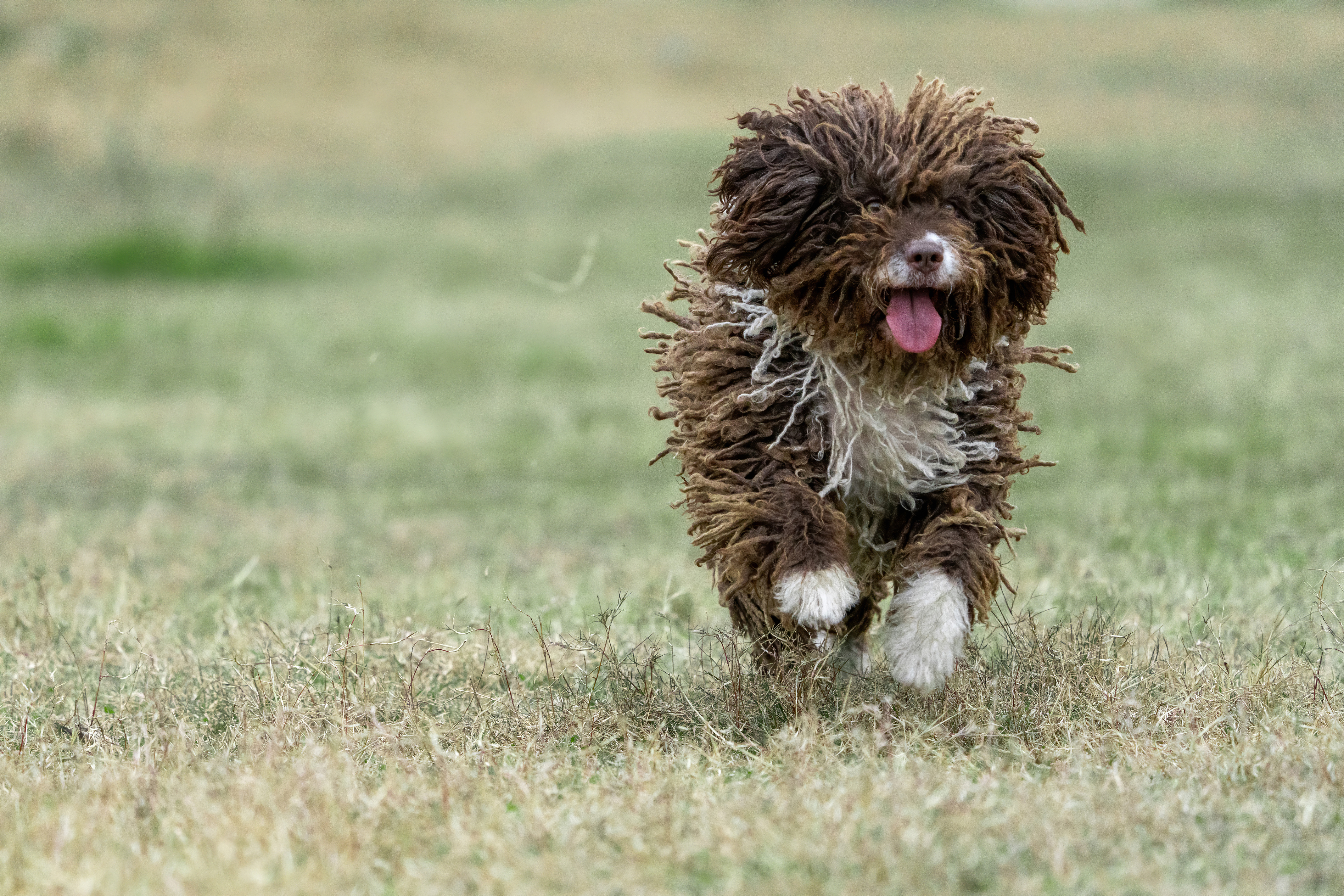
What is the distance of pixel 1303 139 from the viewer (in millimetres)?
27812

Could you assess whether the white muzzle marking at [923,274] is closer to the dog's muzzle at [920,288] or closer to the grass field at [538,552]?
the dog's muzzle at [920,288]

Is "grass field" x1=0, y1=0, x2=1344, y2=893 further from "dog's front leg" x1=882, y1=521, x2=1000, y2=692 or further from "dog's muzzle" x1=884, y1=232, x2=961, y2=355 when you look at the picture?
"dog's muzzle" x1=884, y1=232, x2=961, y2=355

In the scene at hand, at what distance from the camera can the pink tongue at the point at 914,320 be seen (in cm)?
434

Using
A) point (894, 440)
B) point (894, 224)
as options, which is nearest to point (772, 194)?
point (894, 224)

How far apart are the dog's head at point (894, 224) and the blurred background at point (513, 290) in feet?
4.99

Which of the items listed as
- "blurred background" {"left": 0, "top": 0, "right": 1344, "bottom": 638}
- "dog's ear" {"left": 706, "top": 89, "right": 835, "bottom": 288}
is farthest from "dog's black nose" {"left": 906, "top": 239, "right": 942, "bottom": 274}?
"blurred background" {"left": 0, "top": 0, "right": 1344, "bottom": 638}

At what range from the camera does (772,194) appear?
454 cm

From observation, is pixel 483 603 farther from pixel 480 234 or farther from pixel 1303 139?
pixel 1303 139

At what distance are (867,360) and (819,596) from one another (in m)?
0.67

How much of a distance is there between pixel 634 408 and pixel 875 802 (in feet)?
30.9

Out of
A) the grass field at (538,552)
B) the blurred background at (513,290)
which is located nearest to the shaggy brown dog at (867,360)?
the grass field at (538,552)

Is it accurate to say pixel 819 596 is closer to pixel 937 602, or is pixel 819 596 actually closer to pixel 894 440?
pixel 937 602

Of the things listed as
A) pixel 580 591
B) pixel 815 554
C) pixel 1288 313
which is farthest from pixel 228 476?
pixel 1288 313

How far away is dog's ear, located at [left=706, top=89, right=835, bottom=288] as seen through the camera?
450 cm
